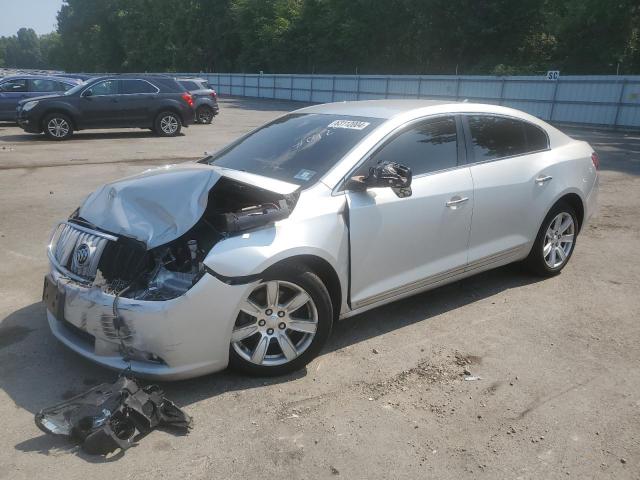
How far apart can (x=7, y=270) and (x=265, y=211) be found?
3.21m

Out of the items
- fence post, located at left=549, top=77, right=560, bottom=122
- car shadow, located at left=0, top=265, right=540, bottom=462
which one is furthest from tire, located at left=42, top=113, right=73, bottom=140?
fence post, located at left=549, top=77, right=560, bottom=122

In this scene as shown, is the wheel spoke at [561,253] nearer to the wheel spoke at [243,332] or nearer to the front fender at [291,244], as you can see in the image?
the front fender at [291,244]

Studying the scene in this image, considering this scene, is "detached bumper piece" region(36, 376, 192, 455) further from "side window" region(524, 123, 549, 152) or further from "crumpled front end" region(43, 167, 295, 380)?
"side window" region(524, 123, 549, 152)

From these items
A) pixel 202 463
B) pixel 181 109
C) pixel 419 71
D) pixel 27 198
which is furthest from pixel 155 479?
pixel 419 71

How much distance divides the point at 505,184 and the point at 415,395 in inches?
82.9

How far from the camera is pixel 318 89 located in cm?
3625

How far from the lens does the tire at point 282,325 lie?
3.38 meters

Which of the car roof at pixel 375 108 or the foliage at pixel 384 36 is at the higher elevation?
the foliage at pixel 384 36

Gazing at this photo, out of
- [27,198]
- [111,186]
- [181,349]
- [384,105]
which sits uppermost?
[384,105]

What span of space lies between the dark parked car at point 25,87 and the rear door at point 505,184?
1598 centimetres

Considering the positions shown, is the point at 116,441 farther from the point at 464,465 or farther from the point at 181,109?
the point at 181,109

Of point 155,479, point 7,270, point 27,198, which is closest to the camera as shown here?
point 155,479

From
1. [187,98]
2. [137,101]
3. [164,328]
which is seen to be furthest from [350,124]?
[187,98]

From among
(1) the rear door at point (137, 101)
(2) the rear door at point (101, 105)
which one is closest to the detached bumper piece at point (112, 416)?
(2) the rear door at point (101, 105)
